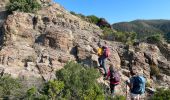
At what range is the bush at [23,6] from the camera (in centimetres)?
2997

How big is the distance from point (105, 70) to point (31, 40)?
20.3 ft

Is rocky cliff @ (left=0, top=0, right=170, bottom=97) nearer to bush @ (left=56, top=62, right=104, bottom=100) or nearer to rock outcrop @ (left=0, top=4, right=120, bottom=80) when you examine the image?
rock outcrop @ (left=0, top=4, right=120, bottom=80)

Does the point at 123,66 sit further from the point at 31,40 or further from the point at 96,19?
the point at 96,19

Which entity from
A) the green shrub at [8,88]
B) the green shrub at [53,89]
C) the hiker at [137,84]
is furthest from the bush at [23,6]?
the hiker at [137,84]

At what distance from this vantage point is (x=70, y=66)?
21719 millimetres

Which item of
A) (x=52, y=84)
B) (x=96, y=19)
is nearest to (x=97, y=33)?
(x=96, y=19)

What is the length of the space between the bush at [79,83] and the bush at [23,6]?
1013 centimetres

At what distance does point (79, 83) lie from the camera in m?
20.8

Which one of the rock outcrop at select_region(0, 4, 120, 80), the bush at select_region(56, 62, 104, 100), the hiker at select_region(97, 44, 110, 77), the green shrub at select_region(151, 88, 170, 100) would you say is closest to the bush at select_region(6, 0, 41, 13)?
the rock outcrop at select_region(0, 4, 120, 80)

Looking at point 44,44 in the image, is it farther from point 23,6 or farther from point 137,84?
point 137,84

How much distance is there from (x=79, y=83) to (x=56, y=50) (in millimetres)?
5908

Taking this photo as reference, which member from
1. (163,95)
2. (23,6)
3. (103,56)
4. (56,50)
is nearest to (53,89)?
(103,56)

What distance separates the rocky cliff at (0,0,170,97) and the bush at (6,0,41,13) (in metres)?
1.05

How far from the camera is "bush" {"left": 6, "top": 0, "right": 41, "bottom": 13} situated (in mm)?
29969
